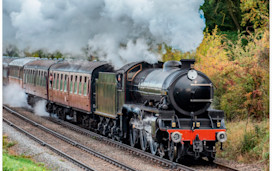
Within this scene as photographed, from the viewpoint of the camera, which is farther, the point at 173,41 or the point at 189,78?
the point at 173,41

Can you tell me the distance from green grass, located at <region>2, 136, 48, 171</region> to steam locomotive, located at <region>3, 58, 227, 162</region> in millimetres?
3207

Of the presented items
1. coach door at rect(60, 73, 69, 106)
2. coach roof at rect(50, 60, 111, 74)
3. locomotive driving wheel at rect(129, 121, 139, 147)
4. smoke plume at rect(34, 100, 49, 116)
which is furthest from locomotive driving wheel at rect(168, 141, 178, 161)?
smoke plume at rect(34, 100, 49, 116)

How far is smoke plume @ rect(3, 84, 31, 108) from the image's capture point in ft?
91.5

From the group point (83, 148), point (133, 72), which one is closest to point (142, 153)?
point (83, 148)

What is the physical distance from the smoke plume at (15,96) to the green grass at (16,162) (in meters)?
13.2

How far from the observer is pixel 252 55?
54.7 feet

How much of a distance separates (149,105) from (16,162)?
13.6ft

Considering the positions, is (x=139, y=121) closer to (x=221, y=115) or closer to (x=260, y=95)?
(x=221, y=115)

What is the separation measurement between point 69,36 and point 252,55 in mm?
8325

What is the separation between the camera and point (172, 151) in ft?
36.6

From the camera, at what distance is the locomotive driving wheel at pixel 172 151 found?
10945mm

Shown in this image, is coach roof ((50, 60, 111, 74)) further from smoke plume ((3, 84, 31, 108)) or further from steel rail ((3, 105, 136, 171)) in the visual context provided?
smoke plume ((3, 84, 31, 108))

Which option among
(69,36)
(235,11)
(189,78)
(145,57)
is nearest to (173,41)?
(145,57)

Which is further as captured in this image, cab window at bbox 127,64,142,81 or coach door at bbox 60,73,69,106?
coach door at bbox 60,73,69,106
